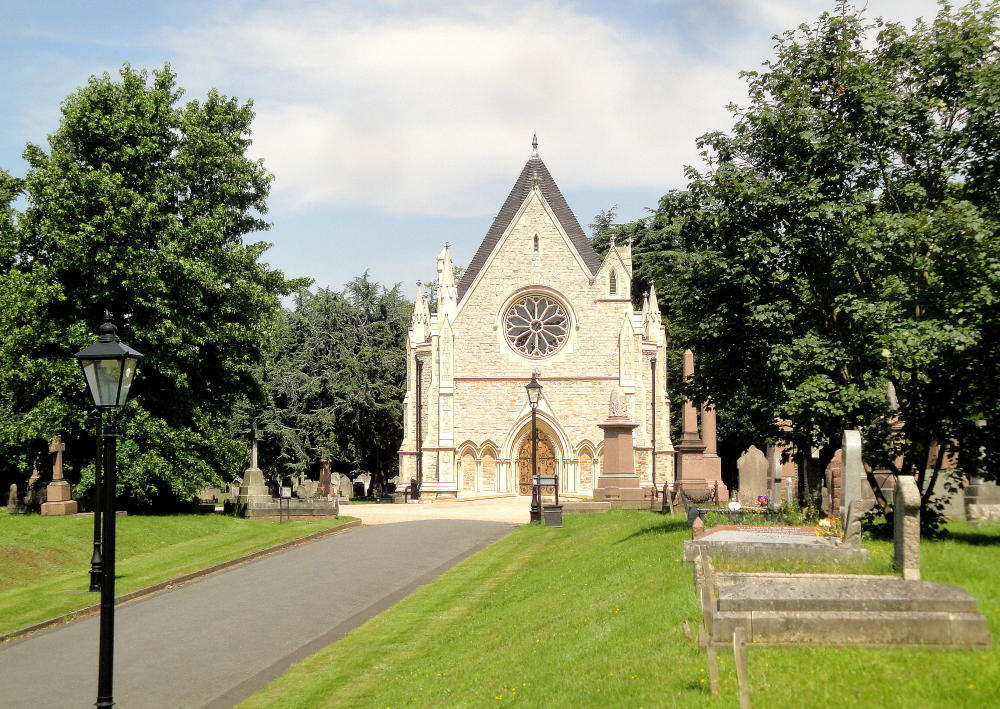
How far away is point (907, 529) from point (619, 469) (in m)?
21.3

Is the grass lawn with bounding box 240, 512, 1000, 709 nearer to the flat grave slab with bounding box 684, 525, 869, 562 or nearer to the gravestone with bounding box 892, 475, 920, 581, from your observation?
the flat grave slab with bounding box 684, 525, 869, 562

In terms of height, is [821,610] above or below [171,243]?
below

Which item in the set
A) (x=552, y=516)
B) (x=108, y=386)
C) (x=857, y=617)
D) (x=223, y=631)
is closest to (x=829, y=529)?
(x=857, y=617)

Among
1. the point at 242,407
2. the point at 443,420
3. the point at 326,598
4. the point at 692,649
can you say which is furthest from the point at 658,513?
the point at 242,407

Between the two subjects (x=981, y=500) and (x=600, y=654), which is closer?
(x=600, y=654)

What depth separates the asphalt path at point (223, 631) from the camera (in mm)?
11680

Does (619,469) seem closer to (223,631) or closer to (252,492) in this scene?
(252,492)

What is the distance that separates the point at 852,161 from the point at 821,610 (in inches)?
399

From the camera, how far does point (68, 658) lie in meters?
13.5

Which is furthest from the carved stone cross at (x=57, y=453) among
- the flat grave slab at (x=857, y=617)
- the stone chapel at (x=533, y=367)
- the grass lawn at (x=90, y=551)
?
the flat grave slab at (x=857, y=617)

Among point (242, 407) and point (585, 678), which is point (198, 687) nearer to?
point (585, 678)

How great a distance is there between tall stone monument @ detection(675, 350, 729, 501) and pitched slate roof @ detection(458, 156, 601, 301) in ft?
50.1

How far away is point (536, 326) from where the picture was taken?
46000mm

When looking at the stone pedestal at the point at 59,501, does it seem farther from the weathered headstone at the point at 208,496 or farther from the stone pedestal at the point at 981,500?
the stone pedestal at the point at 981,500
